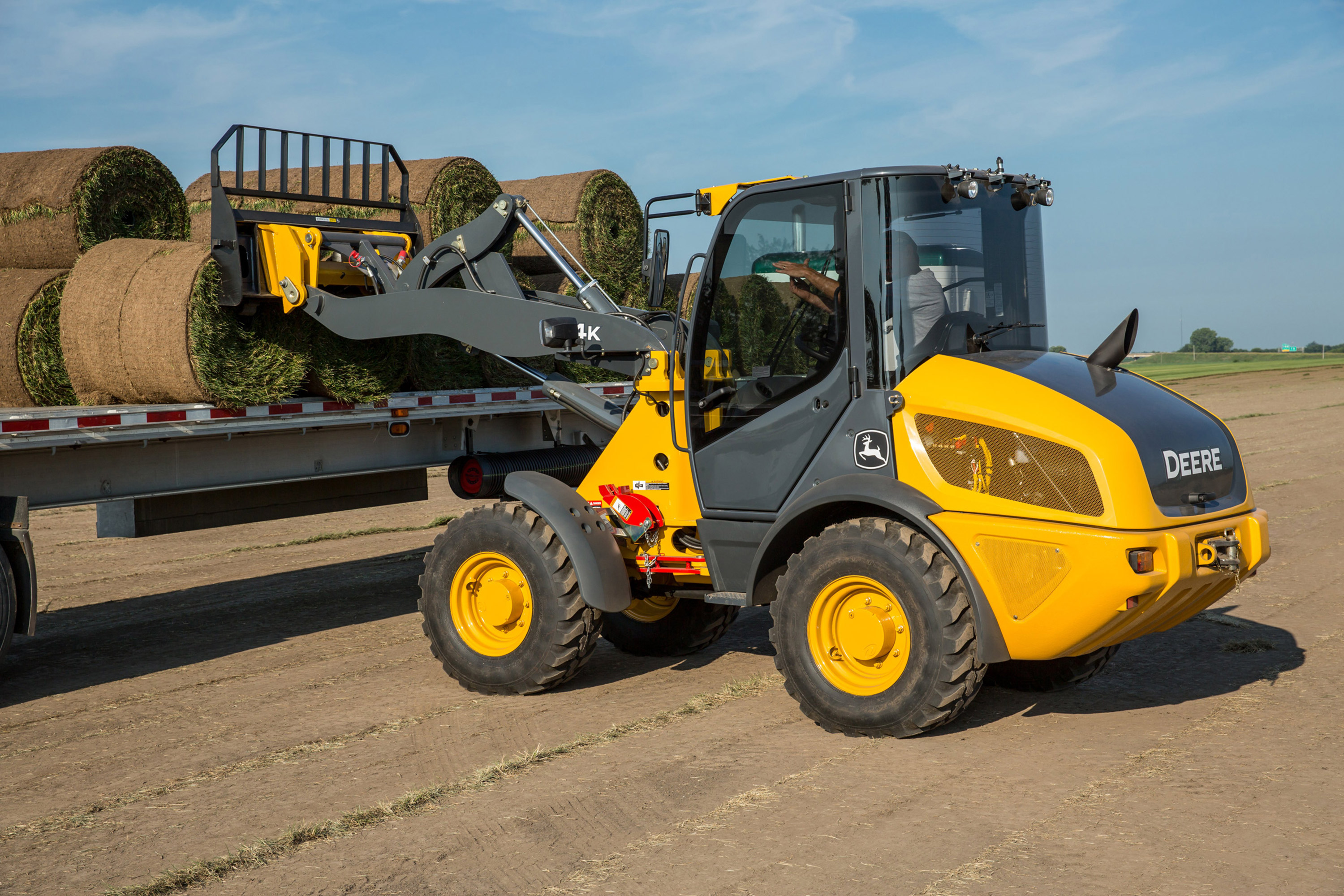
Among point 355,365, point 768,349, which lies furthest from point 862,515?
point 355,365

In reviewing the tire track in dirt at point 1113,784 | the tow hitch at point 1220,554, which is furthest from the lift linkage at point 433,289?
the tire track in dirt at point 1113,784

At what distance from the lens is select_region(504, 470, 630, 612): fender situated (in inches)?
218

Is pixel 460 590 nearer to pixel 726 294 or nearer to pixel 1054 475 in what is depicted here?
pixel 726 294

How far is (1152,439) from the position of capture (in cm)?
464

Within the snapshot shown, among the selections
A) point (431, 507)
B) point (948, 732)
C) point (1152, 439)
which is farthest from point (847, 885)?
point (431, 507)

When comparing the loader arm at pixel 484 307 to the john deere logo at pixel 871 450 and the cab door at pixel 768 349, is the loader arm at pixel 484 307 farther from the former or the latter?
the john deere logo at pixel 871 450

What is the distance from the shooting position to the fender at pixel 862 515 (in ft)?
15.2

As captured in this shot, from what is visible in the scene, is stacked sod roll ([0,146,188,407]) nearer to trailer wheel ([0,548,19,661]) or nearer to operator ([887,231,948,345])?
trailer wheel ([0,548,19,661])

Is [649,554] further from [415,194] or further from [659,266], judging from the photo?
[415,194]

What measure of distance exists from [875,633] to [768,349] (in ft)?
4.40

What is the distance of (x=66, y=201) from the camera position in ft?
22.4

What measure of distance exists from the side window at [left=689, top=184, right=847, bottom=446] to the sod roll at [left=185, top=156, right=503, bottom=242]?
3179 mm

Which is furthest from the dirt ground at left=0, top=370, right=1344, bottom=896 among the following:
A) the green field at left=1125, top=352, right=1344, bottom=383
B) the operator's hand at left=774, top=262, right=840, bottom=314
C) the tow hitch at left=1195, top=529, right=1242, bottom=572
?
the green field at left=1125, top=352, right=1344, bottom=383

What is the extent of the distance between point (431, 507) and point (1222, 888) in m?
11.3
